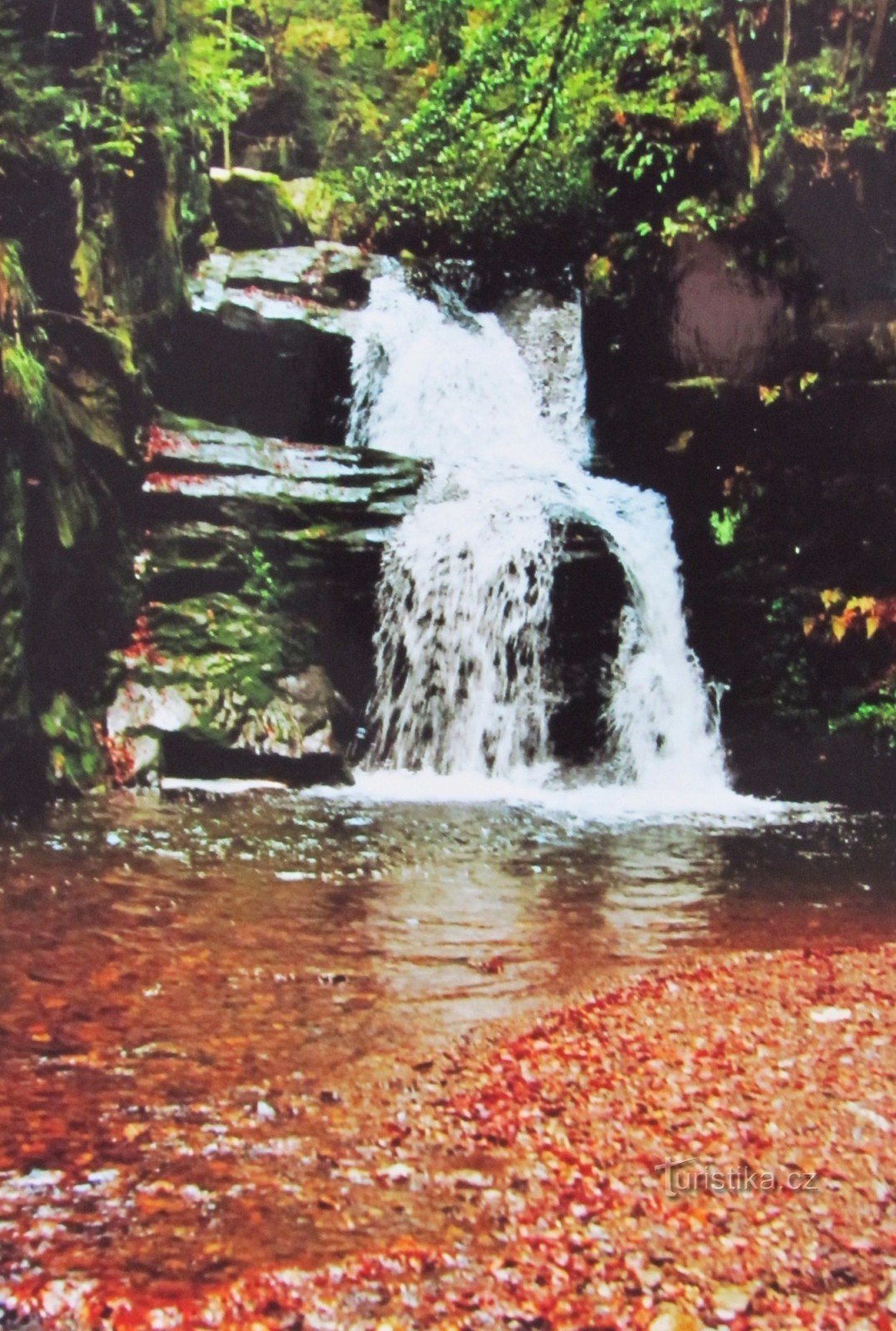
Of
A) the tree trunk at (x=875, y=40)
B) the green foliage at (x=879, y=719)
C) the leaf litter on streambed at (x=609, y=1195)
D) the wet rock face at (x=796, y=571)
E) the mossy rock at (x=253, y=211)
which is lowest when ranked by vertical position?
the leaf litter on streambed at (x=609, y=1195)

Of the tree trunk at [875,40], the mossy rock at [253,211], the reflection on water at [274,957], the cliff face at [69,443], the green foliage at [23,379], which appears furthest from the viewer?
the mossy rock at [253,211]

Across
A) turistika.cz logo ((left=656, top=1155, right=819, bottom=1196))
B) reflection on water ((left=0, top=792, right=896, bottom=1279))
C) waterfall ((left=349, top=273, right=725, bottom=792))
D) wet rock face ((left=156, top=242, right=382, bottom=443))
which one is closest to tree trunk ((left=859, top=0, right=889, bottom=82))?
waterfall ((left=349, top=273, right=725, bottom=792))

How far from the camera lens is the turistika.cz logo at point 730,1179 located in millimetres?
1566

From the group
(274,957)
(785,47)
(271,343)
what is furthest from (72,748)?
(785,47)

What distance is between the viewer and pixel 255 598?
20.0 ft

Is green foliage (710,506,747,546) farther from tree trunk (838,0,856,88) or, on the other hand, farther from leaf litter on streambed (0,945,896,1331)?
leaf litter on streambed (0,945,896,1331)

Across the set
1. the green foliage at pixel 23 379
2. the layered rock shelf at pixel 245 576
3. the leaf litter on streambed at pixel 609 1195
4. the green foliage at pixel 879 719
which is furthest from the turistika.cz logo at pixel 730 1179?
the green foliage at pixel 879 719

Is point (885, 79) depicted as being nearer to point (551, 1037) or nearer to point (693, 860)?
point (693, 860)

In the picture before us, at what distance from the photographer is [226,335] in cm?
691

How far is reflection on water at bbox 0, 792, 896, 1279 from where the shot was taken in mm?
1524

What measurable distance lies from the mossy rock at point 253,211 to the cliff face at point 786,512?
315 centimetres

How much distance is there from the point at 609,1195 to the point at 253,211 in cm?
799

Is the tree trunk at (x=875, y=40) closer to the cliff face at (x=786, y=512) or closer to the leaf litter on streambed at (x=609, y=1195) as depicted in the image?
the cliff face at (x=786, y=512)

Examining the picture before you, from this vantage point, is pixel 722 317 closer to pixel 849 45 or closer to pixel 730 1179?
pixel 849 45
